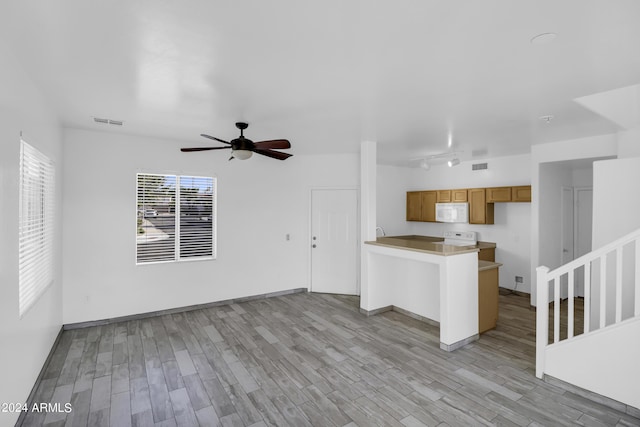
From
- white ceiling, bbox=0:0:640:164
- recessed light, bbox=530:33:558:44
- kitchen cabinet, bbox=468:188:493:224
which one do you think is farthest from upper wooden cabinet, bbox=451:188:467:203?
recessed light, bbox=530:33:558:44

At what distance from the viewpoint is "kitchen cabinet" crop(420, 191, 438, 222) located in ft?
22.3

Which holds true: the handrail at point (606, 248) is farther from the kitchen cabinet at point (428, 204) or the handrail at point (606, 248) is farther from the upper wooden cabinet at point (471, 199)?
the kitchen cabinet at point (428, 204)

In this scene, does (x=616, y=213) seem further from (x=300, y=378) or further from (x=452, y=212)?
(x=300, y=378)

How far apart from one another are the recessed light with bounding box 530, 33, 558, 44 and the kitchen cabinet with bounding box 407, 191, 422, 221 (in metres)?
5.28

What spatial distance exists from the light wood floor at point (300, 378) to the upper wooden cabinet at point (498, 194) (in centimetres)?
223

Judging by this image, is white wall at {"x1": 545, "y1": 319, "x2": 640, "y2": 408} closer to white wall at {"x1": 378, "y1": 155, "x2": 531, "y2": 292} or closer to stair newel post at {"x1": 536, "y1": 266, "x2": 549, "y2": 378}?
stair newel post at {"x1": 536, "y1": 266, "x2": 549, "y2": 378}

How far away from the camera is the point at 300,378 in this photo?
2924mm

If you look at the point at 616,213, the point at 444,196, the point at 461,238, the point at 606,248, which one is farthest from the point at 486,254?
the point at 606,248

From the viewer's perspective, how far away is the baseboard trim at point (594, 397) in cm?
237

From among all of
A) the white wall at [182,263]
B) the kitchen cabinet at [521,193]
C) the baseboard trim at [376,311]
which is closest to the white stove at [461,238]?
the kitchen cabinet at [521,193]

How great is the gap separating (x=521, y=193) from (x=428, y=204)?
186 centimetres

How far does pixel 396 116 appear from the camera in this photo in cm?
347

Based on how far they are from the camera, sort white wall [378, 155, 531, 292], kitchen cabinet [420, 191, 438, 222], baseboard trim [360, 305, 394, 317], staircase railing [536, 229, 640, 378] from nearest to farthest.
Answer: staircase railing [536, 229, 640, 378] < baseboard trim [360, 305, 394, 317] < white wall [378, 155, 531, 292] < kitchen cabinet [420, 191, 438, 222]

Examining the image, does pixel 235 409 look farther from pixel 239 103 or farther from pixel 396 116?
pixel 396 116
